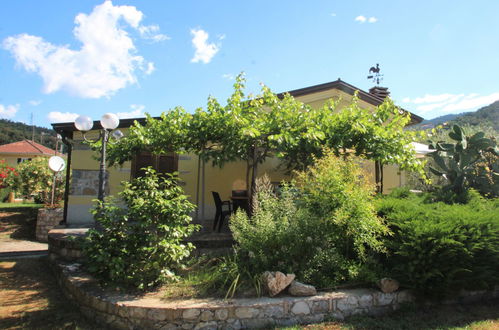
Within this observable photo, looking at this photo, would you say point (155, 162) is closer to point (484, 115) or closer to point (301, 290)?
point (301, 290)

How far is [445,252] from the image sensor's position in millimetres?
3561

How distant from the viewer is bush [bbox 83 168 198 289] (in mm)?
3723

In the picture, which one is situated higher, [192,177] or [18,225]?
[192,177]

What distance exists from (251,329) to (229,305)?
328mm

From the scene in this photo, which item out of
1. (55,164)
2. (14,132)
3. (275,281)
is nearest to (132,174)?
(55,164)

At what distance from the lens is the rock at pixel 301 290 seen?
3.50 meters

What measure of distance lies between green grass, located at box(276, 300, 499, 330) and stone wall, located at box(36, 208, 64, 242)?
30.6 ft

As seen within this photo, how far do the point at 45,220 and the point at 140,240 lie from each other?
8016 mm

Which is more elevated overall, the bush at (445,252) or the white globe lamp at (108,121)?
the white globe lamp at (108,121)

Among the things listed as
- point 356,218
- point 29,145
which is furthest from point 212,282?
point 29,145

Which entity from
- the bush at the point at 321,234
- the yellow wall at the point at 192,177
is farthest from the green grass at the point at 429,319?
the yellow wall at the point at 192,177

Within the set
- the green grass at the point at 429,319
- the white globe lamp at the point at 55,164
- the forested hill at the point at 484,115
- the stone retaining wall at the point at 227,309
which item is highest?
the forested hill at the point at 484,115

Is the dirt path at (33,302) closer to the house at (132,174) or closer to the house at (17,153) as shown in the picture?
the house at (132,174)

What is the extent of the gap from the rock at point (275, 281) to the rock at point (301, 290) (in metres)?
0.07
